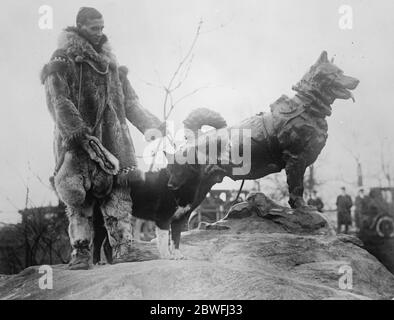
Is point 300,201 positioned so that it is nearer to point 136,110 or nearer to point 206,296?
point 136,110

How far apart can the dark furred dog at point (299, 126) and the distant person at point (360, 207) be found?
7.59m

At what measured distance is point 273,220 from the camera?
7.07 meters

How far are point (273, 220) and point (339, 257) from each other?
3.85 feet

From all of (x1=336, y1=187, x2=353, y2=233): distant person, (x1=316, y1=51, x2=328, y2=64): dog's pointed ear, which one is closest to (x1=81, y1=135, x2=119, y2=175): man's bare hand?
(x1=316, y1=51, x2=328, y2=64): dog's pointed ear

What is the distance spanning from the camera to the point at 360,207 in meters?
14.4

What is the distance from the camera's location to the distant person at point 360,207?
14.0 m

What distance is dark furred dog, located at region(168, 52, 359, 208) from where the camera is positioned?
6.81 meters

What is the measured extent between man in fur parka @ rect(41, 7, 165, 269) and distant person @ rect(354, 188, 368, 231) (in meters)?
8.94

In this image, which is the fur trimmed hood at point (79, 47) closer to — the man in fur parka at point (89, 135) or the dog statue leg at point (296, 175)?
the man in fur parka at point (89, 135)

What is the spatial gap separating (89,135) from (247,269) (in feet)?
6.55

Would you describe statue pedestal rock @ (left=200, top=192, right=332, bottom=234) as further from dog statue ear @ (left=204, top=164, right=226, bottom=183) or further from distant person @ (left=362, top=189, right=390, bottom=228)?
distant person @ (left=362, top=189, right=390, bottom=228)

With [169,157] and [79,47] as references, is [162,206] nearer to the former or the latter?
[169,157]

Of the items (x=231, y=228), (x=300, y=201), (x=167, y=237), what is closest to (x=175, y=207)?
(x=167, y=237)

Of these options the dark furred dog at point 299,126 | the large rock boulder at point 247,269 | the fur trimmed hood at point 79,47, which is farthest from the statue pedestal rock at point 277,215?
the fur trimmed hood at point 79,47
